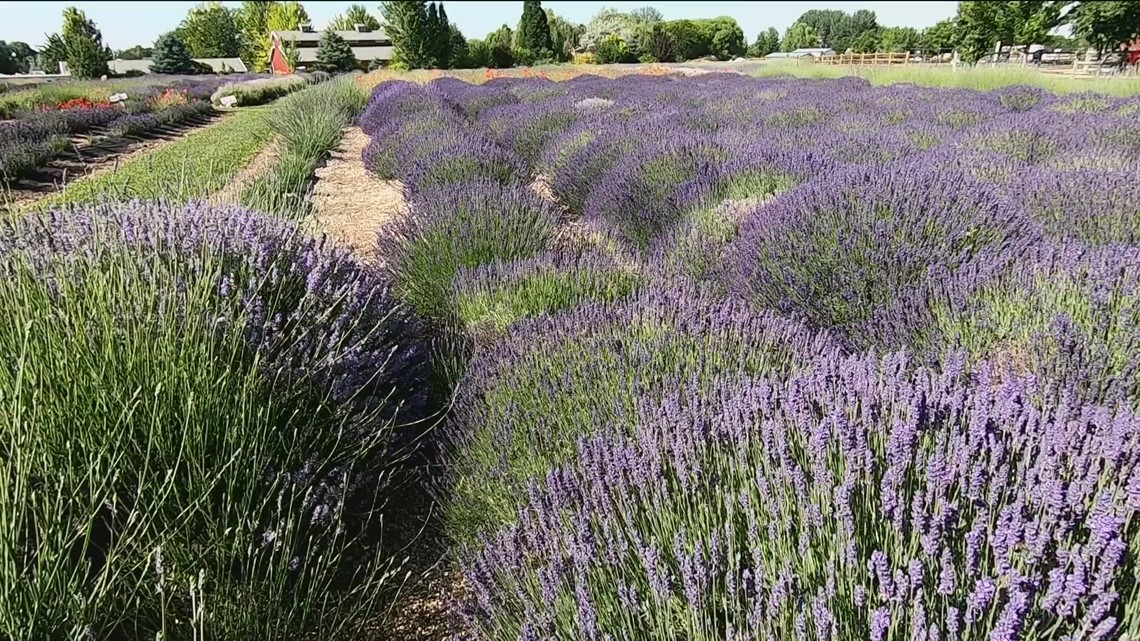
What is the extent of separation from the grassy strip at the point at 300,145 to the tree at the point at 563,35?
32.5 meters

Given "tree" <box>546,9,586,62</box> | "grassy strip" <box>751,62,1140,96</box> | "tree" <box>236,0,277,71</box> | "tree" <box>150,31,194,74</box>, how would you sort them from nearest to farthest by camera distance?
"grassy strip" <box>751,62,1140,96</box> → "tree" <box>150,31,194,74</box> → "tree" <box>546,9,586,62</box> → "tree" <box>236,0,277,71</box>

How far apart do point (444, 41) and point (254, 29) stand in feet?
124

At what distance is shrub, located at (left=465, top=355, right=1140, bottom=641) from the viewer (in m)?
1.06

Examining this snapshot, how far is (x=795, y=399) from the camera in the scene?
160 centimetres

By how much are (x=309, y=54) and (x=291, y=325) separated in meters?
59.0

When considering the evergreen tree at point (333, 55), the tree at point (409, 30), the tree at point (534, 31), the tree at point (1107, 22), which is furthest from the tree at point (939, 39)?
the evergreen tree at point (333, 55)

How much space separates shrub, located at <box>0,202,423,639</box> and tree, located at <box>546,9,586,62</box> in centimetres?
4402

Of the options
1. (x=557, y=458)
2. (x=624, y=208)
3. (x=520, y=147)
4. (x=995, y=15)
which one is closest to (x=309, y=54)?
(x=995, y=15)

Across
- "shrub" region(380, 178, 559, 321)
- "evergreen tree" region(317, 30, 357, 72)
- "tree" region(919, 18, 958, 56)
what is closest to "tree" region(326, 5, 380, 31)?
"evergreen tree" region(317, 30, 357, 72)

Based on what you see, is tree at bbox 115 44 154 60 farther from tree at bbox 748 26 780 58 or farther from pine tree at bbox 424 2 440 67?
tree at bbox 748 26 780 58

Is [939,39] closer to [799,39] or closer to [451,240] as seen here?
[799,39]

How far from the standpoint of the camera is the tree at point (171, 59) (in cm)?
4362

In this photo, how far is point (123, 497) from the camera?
169 centimetres

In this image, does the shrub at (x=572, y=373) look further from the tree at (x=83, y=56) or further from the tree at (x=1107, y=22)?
the tree at (x=83, y=56)
